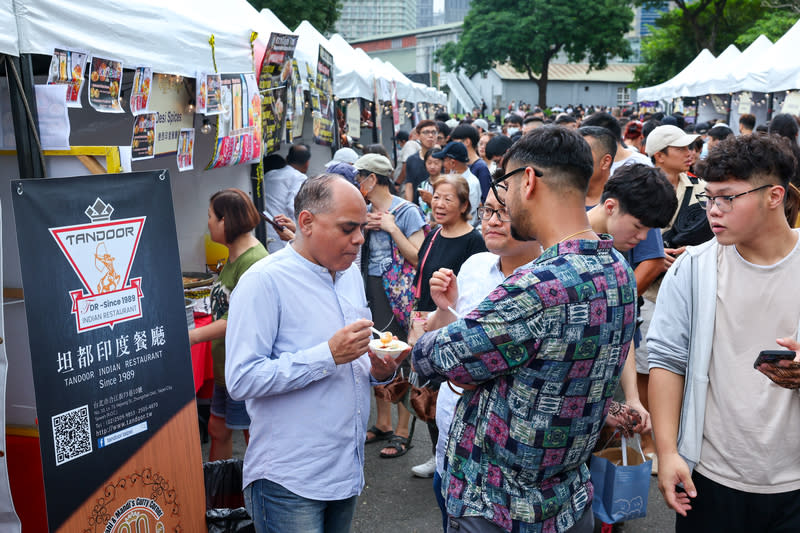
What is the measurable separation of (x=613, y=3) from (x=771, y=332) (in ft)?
160

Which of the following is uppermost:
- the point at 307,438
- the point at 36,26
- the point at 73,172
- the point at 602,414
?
the point at 36,26

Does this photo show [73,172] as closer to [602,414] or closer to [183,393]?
[183,393]

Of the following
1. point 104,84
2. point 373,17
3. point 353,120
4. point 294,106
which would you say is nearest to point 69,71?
point 104,84

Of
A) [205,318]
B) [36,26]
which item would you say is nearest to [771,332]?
[36,26]

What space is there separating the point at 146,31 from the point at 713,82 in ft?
56.0

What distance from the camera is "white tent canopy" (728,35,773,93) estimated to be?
566 inches

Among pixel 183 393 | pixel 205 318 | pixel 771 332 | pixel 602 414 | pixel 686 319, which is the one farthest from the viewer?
pixel 205 318

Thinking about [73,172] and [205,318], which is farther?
[205,318]

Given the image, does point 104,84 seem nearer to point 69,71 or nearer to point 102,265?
point 69,71

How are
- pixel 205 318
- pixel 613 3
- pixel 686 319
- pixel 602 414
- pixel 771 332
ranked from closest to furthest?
pixel 602 414 < pixel 771 332 < pixel 686 319 < pixel 205 318 < pixel 613 3

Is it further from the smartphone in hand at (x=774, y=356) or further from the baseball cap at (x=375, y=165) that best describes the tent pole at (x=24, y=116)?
the smartphone in hand at (x=774, y=356)

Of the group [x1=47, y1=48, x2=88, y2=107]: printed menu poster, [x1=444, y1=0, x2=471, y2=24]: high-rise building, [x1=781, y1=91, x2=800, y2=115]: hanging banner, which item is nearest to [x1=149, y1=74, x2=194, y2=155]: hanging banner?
[x1=47, y1=48, x2=88, y2=107]: printed menu poster

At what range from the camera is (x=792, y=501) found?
7.22 ft

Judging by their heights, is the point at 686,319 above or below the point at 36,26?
below
